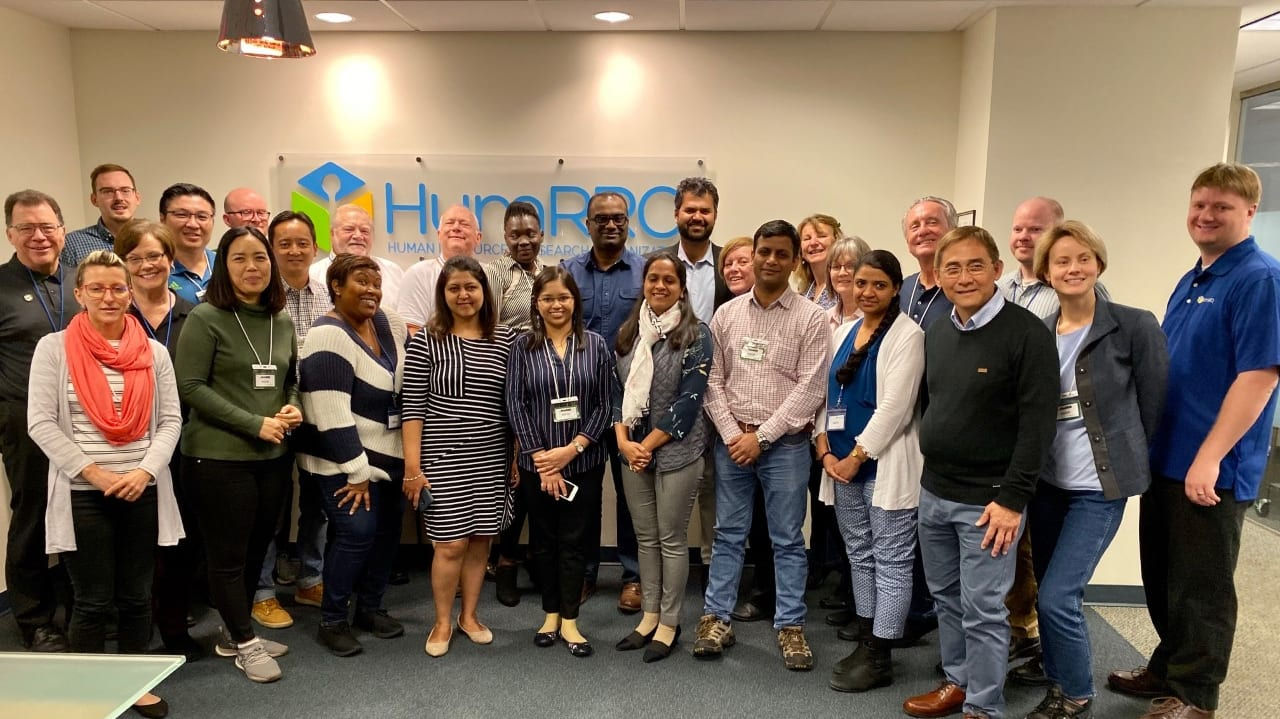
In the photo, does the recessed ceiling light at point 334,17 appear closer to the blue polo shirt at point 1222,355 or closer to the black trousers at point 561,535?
the black trousers at point 561,535

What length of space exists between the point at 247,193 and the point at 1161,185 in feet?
15.6

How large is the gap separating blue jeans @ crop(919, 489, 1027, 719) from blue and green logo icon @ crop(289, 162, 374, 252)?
3.81m

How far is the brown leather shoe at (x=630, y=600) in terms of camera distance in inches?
138

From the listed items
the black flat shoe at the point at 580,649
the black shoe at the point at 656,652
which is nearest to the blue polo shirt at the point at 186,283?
the black flat shoe at the point at 580,649

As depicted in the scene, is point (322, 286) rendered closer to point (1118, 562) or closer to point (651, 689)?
point (651, 689)

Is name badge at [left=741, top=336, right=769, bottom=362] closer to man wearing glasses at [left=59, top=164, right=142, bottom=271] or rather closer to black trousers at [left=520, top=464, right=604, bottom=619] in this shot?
black trousers at [left=520, top=464, right=604, bottom=619]

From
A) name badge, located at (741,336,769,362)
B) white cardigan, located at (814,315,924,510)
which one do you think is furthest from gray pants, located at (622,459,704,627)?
white cardigan, located at (814,315,924,510)

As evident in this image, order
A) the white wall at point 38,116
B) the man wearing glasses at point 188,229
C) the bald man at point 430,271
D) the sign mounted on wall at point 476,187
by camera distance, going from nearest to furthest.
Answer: the man wearing glasses at point 188,229 → the bald man at point 430,271 → the white wall at point 38,116 → the sign mounted on wall at point 476,187

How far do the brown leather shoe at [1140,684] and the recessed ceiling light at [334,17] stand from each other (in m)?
4.91

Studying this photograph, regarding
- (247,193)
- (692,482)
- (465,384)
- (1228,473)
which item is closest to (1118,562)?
(1228,473)

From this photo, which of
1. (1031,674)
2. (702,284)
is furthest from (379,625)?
(1031,674)

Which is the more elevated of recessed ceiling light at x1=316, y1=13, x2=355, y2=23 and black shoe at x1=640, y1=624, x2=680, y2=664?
recessed ceiling light at x1=316, y1=13, x2=355, y2=23

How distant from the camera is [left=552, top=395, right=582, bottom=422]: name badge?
2953mm

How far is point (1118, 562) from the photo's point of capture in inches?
146
